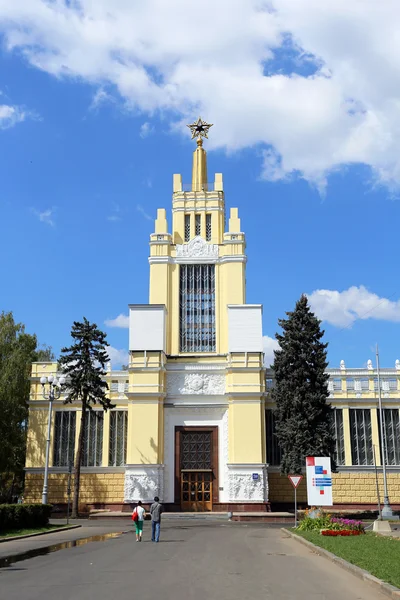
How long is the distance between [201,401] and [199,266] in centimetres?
978

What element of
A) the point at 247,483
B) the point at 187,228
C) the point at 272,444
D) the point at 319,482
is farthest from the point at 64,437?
the point at 319,482

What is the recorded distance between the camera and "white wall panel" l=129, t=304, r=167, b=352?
135 ft

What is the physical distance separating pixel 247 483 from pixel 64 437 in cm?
1302

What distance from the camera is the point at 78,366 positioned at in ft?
128

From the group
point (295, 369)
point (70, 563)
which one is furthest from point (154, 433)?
point (70, 563)

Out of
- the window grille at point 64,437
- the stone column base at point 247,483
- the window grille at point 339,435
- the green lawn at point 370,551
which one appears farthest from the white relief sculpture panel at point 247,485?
the green lawn at point 370,551

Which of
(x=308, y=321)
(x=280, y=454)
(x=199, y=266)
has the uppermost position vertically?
(x=199, y=266)

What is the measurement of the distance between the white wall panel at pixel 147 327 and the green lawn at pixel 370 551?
862 inches

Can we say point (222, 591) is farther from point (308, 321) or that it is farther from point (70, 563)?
point (308, 321)

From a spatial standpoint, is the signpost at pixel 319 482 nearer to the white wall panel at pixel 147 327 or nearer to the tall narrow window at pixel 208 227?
the white wall panel at pixel 147 327

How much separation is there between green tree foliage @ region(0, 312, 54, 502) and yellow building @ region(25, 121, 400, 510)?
1877 millimetres

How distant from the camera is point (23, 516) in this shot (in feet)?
78.9

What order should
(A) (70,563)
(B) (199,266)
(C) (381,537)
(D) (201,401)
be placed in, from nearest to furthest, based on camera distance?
1. (A) (70,563)
2. (C) (381,537)
3. (D) (201,401)
4. (B) (199,266)

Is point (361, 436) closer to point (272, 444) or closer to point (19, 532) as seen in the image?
point (272, 444)
